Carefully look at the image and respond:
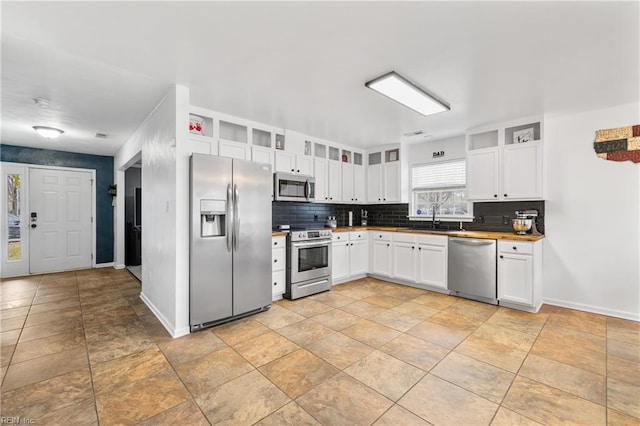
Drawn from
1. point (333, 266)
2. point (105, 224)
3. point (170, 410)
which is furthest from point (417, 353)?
point (105, 224)

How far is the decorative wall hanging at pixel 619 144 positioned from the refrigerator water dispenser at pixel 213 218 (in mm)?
4562

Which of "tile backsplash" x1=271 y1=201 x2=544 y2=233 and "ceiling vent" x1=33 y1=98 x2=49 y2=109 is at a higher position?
"ceiling vent" x1=33 y1=98 x2=49 y2=109

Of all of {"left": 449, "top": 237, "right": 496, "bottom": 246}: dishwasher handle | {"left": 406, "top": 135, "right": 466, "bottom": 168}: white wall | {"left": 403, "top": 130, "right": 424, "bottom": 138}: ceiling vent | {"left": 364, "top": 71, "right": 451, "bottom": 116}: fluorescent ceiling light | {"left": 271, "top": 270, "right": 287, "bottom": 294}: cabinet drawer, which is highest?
{"left": 403, "top": 130, "right": 424, "bottom": 138}: ceiling vent

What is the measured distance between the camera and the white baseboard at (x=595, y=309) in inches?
131

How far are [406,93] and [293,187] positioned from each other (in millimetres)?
2188

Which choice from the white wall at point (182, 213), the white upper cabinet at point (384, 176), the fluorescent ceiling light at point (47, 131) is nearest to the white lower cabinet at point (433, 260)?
the white upper cabinet at point (384, 176)

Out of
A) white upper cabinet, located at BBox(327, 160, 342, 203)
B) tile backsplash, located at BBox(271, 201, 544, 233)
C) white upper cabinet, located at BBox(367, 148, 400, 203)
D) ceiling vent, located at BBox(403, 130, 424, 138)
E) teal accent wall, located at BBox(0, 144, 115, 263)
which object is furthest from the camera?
teal accent wall, located at BBox(0, 144, 115, 263)

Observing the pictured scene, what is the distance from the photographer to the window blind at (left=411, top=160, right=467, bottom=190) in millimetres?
4848

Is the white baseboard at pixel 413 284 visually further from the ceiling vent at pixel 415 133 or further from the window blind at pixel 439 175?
the ceiling vent at pixel 415 133

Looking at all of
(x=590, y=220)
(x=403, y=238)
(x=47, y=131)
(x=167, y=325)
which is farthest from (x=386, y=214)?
(x=47, y=131)

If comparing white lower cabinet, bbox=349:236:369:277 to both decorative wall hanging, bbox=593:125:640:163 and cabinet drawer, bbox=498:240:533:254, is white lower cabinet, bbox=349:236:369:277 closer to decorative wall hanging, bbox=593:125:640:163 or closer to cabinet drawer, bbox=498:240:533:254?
cabinet drawer, bbox=498:240:533:254

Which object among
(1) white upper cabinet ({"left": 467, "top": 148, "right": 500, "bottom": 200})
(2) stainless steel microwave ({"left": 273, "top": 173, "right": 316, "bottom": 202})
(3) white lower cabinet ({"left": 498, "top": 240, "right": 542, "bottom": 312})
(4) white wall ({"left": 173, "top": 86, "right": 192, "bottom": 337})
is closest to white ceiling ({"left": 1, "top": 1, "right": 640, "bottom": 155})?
(4) white wall ({"left": 173, "top": 86, "right": 192, "bottom": 337})

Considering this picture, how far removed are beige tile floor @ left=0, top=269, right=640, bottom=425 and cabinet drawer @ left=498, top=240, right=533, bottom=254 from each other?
0.75 meters

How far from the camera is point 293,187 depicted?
178 inches
